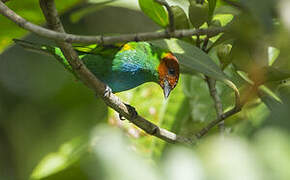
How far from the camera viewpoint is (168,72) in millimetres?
2947

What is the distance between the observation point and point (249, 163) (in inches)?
31.5

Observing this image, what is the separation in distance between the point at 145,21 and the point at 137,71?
264 cm

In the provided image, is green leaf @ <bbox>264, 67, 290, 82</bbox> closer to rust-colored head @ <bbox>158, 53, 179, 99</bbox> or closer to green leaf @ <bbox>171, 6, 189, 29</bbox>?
green leaf @ <bbox>171, 6, 189, 29</bbox>

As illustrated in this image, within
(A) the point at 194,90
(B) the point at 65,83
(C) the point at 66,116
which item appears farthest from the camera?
(B) the point at 65,83

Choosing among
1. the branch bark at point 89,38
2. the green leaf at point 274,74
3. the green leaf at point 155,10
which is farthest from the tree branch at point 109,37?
the green leaf at point 155,10

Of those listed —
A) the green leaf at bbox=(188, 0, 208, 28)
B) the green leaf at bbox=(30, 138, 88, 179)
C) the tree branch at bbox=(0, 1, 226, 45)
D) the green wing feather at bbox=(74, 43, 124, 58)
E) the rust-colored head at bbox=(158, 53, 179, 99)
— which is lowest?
the green leaf at bbox=(30, 138, 88, 179)

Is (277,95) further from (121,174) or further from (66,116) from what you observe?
(66,116)

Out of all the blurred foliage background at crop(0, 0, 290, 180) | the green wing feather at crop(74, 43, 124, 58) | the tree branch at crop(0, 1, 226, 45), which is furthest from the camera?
the green wing feather at crop(74, 43, 124, 58)

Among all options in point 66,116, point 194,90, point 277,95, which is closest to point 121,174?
point 277,95

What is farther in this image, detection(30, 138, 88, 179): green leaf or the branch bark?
detection(30, 138, 88, 179): green leaf

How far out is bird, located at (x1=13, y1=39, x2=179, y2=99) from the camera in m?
2.80

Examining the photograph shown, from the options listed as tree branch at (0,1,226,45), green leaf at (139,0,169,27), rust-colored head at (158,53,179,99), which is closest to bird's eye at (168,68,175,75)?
rust-colored head at (158,53,179,99)

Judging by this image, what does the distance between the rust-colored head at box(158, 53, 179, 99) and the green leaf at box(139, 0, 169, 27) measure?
482mm

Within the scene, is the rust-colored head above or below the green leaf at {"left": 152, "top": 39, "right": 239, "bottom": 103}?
below
